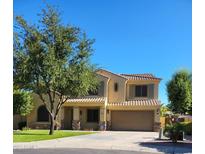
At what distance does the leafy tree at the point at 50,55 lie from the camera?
51.9 feet

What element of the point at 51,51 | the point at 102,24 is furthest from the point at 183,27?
the point at 51,51

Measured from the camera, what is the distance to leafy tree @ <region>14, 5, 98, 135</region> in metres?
15.8

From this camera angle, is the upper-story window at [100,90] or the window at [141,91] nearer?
the upper-story window at [100,90]

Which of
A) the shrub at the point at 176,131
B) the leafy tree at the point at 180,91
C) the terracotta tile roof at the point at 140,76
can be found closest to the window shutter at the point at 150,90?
the terracotta tile roof at the point at 140,76

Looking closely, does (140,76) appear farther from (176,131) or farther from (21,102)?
(176,131)

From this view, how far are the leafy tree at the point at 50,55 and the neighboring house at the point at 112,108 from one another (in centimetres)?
578

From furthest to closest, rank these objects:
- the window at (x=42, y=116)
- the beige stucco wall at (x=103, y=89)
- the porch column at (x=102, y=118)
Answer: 1. the window at (x=42, y=116)
2. the beige stucco wall at (x=103, y=89)
3. the porch column at (x=102, y=118)

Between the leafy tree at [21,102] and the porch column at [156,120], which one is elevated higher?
the leafy tree at [21,102]

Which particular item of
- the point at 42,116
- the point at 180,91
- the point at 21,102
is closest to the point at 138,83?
the point at 180,91

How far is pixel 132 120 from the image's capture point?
22.8 metres

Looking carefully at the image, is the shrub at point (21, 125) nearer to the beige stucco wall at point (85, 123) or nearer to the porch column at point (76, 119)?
the porch column at point (76, 119)

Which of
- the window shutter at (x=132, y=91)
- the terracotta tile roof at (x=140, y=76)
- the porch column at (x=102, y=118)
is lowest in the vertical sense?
the porch column at (x=102, y=118)
